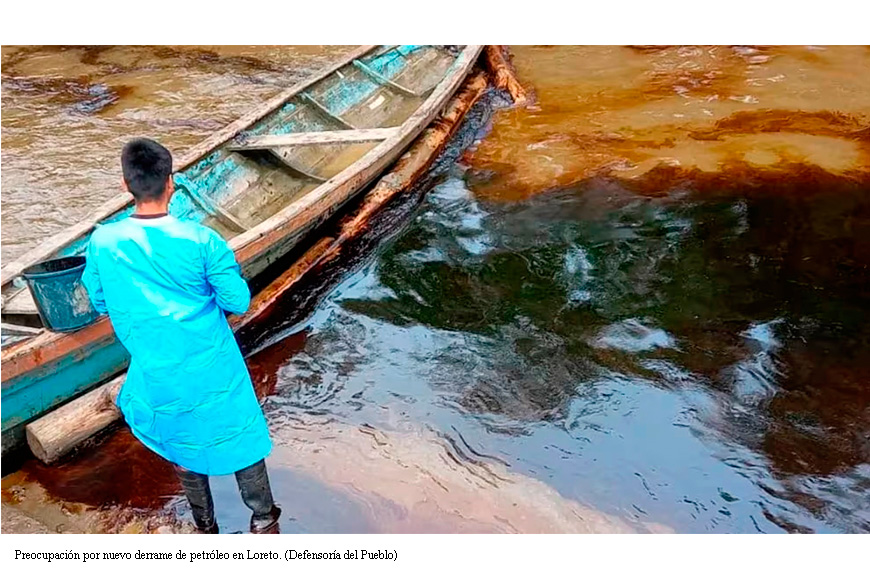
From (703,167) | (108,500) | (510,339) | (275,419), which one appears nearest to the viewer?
(108,500)

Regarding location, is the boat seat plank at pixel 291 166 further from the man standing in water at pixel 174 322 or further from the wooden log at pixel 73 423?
the man standing in water at pixel 174 322

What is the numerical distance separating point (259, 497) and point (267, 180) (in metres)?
3.61

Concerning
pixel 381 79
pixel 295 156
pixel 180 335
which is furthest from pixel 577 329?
pixel 381 79

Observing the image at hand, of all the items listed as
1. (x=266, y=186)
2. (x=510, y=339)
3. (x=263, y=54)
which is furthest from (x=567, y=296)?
(x=263, y=54)

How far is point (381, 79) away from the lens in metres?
8.28

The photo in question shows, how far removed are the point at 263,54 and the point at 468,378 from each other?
7.60 meters

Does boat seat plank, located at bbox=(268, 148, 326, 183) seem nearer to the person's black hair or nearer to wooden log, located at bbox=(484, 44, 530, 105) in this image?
wooden log, located at bbox=(484, 44, 530, 105)

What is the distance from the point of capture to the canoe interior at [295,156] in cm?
547

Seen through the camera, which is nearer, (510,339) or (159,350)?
(159,350)

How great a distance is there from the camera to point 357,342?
520 cm

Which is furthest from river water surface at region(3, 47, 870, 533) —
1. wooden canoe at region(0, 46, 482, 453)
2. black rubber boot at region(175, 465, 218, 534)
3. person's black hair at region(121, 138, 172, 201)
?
person's black hair at region(121, 138, 172, 201)

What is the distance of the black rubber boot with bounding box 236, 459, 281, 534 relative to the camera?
128 inches

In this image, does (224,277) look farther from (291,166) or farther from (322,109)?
(322,109)

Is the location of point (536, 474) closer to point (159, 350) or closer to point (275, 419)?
point (275, 419)
